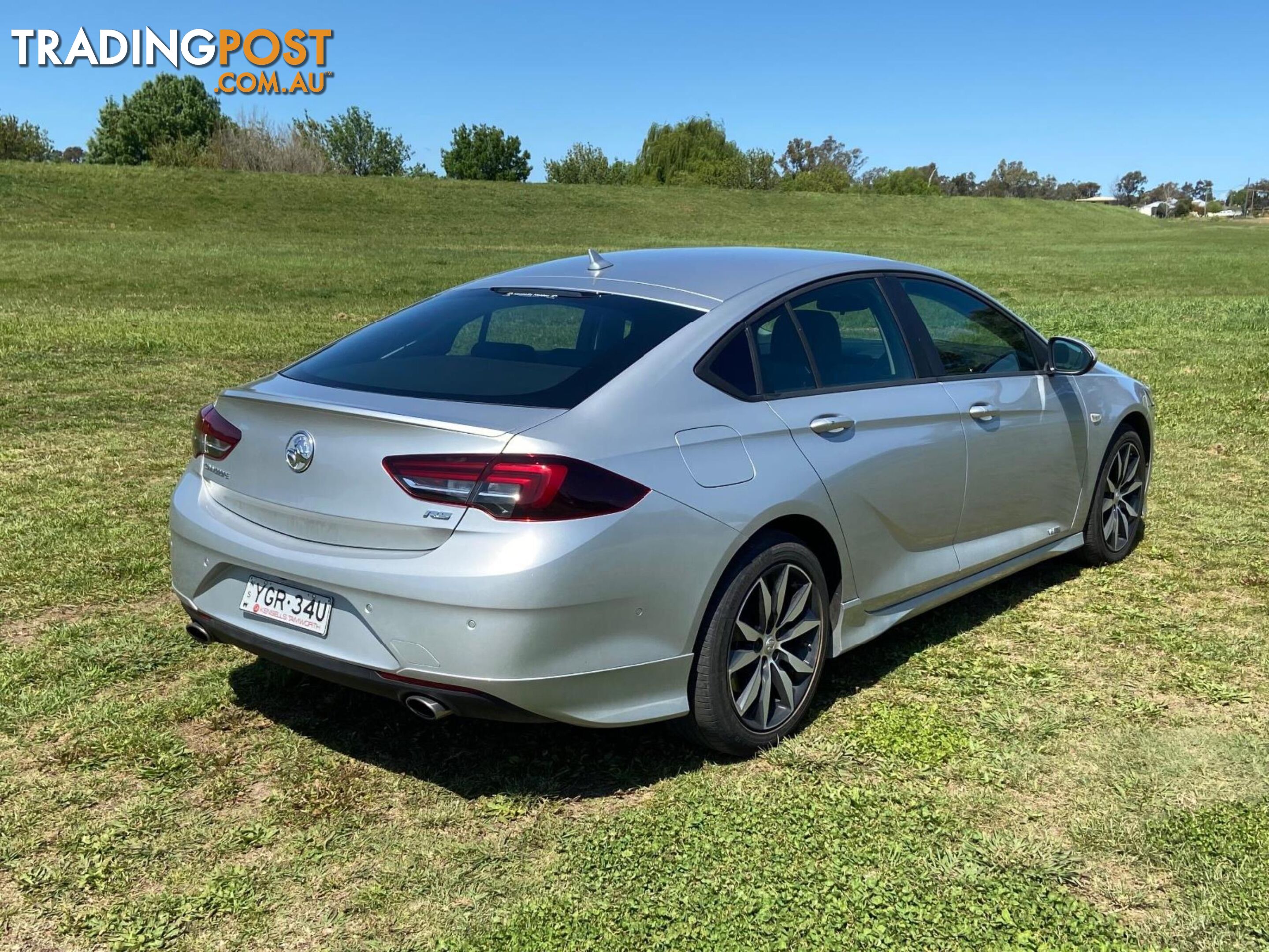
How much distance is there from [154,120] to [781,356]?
92443 millimetres

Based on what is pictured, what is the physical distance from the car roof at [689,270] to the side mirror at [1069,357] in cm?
96

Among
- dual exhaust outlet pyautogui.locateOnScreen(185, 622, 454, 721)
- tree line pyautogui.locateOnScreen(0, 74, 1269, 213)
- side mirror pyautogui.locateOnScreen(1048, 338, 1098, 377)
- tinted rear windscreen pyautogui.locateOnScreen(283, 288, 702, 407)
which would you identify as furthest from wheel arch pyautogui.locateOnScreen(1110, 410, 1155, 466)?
tree line pyautogui.locateOnScreen(0, 74, 1269, 213)

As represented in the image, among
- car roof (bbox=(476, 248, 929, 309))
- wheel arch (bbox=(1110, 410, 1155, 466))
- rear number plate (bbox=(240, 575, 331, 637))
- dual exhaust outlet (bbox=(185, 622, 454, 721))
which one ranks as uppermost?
car roof (bbox=(476, 248, 929, 309))

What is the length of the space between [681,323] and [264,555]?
4.97 feet

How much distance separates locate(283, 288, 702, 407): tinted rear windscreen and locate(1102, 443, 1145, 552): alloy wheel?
122 inches

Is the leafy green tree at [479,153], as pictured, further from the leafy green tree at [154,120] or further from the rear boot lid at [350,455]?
the rear boot lid at [350,455]

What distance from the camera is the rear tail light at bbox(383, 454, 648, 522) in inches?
126

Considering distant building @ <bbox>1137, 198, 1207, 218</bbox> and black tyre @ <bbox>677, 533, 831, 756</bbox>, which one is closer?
black tyre @ <bbox>677, 533, 831, 756</bbox>

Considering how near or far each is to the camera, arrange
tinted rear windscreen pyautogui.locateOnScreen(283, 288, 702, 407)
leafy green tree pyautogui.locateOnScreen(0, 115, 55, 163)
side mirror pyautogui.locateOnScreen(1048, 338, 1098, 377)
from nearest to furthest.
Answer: tinted rear windscreen pyautogui.locateOnScreen(283, 288, 702, 407)
side mirror pyautogui.locateOnScreen(1048, 338, 1098, 377)
leafy green tree pyautogui.locateOnScreen(0, 115, 55, 163)

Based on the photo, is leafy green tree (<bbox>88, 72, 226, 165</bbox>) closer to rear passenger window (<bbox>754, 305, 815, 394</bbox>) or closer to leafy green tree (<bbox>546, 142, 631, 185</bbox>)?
leafy green tree (<bbox>546, 142, 631, 185</bbox>)

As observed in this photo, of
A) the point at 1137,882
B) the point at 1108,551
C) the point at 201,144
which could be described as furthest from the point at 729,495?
the point at 201,144

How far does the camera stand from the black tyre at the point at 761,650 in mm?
3648

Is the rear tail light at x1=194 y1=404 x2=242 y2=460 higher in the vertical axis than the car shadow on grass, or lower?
higher

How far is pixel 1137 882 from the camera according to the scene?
3.18m
